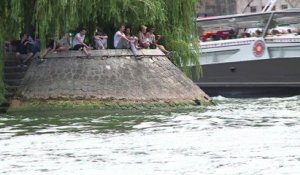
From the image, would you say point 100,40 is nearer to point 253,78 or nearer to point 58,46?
point 58,46

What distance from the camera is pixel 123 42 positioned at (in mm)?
28469

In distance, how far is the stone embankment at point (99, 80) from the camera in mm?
27125

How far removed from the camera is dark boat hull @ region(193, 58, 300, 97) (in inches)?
1593

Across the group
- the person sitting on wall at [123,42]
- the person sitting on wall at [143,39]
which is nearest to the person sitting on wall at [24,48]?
the person sitting on wall at [123,42]

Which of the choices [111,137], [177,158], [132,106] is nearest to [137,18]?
[132,106]

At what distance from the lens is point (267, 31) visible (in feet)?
134

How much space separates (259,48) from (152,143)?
75.4 feet

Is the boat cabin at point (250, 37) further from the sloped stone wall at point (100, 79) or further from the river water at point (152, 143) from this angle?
the river water at point (152, 143)

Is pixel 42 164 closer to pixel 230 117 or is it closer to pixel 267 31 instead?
pixel 230 117

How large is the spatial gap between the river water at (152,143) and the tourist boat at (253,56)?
14.8 metres

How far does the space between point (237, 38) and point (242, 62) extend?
3.87 ft

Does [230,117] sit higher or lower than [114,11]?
lower

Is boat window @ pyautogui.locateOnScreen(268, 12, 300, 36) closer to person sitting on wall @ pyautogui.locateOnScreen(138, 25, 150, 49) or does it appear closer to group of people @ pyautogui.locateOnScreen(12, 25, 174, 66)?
group of people @ pyautogui.locateOnScreen(12, 25, 174, 66)

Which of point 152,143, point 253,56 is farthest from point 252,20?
point 152,143
